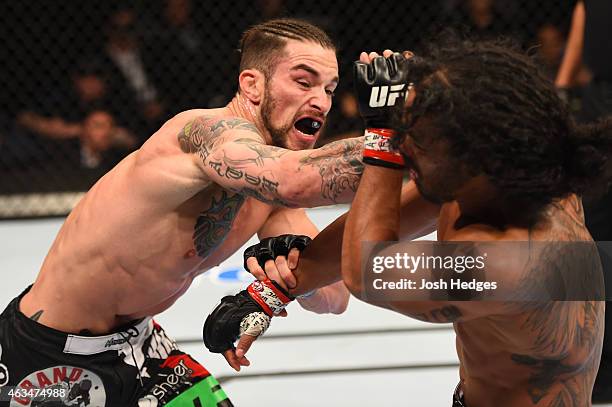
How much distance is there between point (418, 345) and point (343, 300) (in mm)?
1110

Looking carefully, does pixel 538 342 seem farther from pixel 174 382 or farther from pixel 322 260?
pixel 174 382

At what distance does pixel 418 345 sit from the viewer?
3.38 m

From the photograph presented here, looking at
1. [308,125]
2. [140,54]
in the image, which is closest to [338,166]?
[308,125]

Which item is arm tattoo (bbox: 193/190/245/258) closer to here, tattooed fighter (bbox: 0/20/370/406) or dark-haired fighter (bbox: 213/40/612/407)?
tattooed fighter (bbox: 0/20/370/406)

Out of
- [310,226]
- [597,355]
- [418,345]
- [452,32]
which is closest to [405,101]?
[452,32]

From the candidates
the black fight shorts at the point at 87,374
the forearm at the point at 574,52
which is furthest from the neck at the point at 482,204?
the forearm at the point at 574,52

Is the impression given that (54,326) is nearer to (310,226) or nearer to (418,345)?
(310,226)

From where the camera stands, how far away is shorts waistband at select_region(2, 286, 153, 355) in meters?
2.06

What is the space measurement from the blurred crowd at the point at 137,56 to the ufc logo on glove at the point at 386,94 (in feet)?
12.9

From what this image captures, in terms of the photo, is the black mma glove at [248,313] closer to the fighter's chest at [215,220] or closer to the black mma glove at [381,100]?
the fighter's chest at [215,220]

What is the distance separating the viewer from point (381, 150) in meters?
1.53

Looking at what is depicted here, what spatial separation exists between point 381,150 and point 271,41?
2.24 ft

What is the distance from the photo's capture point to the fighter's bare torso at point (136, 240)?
6.47ft

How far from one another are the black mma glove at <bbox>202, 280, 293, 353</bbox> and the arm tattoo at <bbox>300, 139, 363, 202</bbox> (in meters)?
0.31
